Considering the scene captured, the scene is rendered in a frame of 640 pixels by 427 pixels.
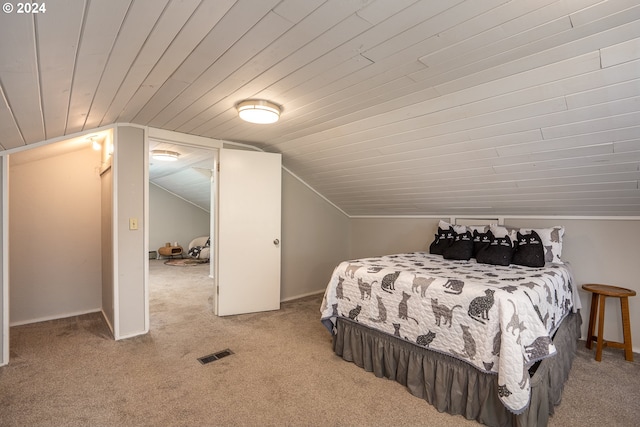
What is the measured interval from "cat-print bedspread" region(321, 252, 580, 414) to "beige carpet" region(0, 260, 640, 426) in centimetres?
39

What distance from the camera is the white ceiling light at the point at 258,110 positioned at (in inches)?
90.7

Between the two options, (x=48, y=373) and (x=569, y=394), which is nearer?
(x=569, y=394)

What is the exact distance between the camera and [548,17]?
136 cm

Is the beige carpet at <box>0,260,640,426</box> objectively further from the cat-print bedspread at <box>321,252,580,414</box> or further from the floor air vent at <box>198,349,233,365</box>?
the cat-print bedspread at <box>321,252,580,414</box>

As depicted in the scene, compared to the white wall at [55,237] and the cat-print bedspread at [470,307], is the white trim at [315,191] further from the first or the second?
the white wall at [55,237]

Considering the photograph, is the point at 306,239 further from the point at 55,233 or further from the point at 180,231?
the point at 180,231

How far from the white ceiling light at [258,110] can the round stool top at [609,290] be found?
292 centimetres

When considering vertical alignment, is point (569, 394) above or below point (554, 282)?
below

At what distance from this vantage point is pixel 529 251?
2.74m

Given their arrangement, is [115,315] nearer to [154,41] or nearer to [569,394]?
[154,41]

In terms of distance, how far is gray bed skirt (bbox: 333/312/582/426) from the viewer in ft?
5.60

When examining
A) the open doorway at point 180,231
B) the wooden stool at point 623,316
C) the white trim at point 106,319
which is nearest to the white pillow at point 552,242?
the wooden stool at point 623,316

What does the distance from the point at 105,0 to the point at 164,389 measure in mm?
2154

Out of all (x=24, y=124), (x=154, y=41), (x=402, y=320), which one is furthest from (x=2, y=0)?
(x=402, y=320)
